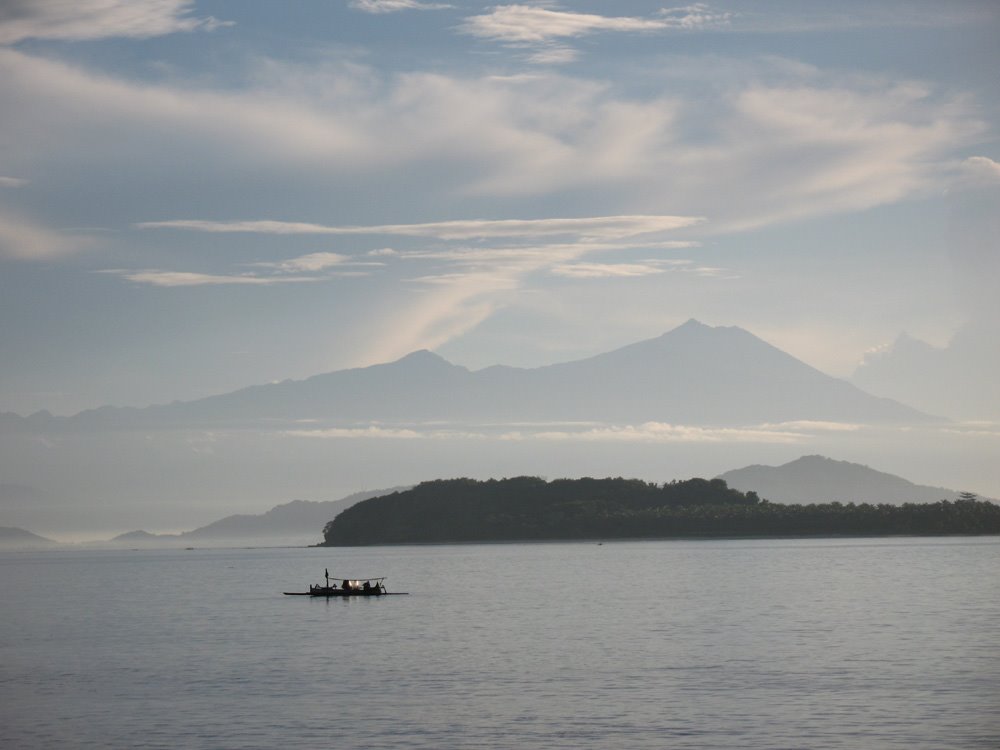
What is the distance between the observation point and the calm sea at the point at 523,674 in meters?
60.1

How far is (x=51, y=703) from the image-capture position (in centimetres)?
7306

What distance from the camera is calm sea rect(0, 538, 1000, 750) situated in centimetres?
6012

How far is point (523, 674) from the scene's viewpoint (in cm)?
7912

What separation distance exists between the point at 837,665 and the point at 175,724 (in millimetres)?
39110

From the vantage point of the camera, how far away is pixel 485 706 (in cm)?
6725

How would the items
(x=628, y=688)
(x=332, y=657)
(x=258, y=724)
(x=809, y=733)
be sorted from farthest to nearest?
(x=332, y=657) < (x=628, y=688) < (x=258, y=724) < (x=809, y=733)

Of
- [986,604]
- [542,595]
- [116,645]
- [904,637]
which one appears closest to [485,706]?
[904,637]

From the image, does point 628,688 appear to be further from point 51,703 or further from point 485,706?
point 51,703

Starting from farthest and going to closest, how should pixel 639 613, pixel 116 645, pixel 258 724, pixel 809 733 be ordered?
pixel 639 613 → pixel 116 645 → pixel 258 724 → pixel 809 733

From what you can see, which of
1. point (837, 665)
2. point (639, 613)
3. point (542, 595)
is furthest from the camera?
point (542, 595)

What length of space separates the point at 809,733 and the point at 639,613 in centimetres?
6610

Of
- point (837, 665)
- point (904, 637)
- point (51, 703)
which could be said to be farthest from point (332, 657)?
point (904, 637)

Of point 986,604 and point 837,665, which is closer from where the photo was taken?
point 837,665

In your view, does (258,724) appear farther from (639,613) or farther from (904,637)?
(639,613)
